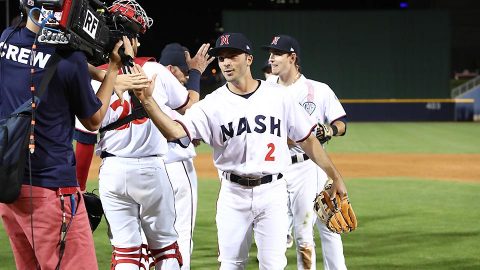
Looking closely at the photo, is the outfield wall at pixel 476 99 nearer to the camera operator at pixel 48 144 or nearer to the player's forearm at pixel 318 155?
the player's forearm at pixel 318 155

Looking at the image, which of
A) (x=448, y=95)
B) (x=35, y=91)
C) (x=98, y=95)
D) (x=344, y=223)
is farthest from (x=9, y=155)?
(x=448, y=95)

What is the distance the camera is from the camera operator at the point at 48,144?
12.5 feet

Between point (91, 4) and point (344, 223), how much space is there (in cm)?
283

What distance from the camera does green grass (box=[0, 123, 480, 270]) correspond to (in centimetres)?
786

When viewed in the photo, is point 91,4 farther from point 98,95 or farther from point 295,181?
point 295,181

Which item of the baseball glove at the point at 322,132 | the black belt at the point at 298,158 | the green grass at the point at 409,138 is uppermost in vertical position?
the baseball glove at the point at 322,132

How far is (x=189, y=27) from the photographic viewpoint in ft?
196

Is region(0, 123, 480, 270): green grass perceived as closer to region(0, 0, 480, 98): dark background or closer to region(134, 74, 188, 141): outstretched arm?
region(134, 74, 188, 141): outstretched arm

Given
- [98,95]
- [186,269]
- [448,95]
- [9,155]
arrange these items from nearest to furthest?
1. [9,155]
2. [98,95]
3. [186,269]
4. [448,95]

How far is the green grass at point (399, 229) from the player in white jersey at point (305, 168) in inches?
39.4

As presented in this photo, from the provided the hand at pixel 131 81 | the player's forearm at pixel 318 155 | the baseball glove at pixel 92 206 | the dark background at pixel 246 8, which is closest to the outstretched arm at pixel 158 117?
the hand at pixel 131 81

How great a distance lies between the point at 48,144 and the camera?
3.86m

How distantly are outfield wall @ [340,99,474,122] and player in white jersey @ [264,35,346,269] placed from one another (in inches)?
1100

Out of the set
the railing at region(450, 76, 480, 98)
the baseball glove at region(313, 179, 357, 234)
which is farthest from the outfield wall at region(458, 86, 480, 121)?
the baseball glove at region(313, 179, 357, 234)
